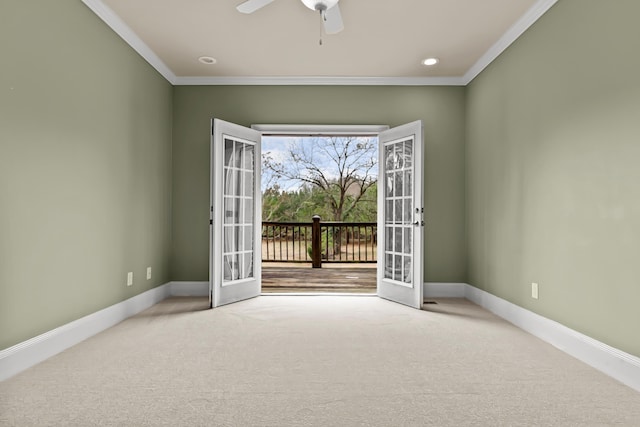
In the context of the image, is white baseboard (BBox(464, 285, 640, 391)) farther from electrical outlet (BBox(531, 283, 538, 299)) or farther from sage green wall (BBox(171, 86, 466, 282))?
sage green wall (BBox(171, 86, 466, 282))

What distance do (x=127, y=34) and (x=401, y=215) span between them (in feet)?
10.8

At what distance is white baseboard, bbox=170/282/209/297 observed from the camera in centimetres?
439

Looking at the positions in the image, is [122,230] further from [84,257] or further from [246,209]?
[246,209]

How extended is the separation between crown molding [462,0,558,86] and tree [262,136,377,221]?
180 inches

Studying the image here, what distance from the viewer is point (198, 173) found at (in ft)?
14.5

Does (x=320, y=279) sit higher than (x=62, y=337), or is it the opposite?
(x=62, y=337)

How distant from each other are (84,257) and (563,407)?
326 centimetres

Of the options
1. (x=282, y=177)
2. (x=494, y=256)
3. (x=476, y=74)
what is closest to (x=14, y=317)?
(x=494, y=256)

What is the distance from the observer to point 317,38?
3441 millimetres

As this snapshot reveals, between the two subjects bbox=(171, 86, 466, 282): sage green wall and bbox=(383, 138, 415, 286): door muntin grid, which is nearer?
bbox=(383, 138, 415, 286): door muntin grid

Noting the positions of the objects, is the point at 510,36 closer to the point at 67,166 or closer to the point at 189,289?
the point at 67,166

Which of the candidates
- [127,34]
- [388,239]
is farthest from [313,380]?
[127,34]

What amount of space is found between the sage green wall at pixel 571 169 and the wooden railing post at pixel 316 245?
3.79 metres

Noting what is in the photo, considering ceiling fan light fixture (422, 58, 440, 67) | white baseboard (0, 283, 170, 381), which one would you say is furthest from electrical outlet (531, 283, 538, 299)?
white baseboard (0, 283, 170, 381)
